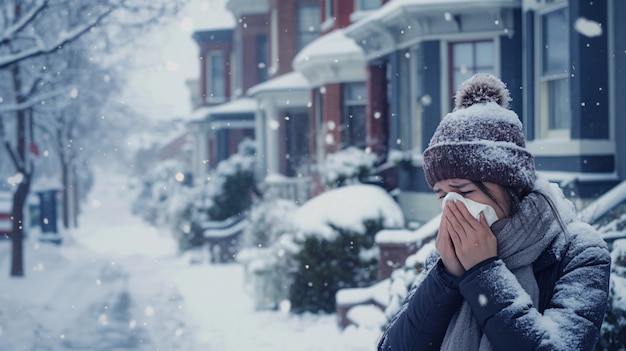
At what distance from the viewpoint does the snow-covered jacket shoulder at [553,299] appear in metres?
2.06

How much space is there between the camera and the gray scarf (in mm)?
2201

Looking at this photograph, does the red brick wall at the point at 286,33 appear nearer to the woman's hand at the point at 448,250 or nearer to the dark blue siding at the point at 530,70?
the dark blue siding at the point at 530,70

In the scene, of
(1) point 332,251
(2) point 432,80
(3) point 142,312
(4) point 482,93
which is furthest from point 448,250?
(2) point 432,80

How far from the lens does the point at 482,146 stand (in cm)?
232

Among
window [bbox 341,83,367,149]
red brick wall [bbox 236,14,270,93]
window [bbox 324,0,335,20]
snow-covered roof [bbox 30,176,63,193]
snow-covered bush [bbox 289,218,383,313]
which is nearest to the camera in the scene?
snow-covered bush [bbox 289,218,383,313]

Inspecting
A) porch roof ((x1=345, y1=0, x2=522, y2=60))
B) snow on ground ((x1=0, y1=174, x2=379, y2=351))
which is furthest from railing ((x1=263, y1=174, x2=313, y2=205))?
porch roof ((x1=345, y1=0, x2=522, y2=60))

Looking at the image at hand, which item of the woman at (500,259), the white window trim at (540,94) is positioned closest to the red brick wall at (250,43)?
the white window trim at (540,94)

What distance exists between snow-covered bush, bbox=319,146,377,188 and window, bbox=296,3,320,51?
39.6ft

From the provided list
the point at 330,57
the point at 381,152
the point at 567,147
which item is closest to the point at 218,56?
the point at 330,57

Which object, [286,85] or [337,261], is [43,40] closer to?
[337,261]

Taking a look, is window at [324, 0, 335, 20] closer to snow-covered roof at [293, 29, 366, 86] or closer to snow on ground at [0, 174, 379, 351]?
snow-covered roof at [293, 29, 366, 86]

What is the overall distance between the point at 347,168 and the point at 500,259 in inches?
476

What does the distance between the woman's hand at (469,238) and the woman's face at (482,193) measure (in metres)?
0.09

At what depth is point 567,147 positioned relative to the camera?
10.7 meters
